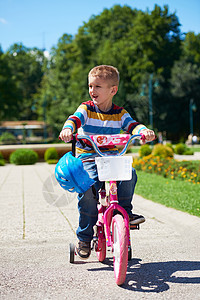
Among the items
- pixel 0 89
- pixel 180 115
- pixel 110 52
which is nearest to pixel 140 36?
pixel 110 52

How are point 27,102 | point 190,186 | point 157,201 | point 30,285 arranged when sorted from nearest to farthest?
point 30,285 < point 157,201 < point 190,186 < point 27,102

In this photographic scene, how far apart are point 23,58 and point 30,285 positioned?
91.1 meters

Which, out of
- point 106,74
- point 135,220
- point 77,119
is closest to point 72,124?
point 77,119

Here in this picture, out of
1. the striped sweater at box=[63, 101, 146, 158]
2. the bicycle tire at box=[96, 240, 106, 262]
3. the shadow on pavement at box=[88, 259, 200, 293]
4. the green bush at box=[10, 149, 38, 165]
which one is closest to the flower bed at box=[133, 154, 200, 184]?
the shadow on pavement at box=[88, 259, 200, 293]

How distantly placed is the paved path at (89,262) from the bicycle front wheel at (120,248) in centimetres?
12

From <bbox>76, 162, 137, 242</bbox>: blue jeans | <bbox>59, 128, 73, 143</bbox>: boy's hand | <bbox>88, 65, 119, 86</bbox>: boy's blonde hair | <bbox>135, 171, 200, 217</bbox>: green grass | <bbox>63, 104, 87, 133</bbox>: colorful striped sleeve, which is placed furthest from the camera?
<bbox>135, 171, 200, 217</bbox>: green grass

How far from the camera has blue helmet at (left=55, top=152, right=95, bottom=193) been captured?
3.23 meters

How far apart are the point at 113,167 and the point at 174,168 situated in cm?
879

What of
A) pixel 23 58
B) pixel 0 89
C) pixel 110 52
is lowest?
pixel 0 89

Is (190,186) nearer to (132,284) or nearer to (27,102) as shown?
(132,284)

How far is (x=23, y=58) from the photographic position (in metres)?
90.3

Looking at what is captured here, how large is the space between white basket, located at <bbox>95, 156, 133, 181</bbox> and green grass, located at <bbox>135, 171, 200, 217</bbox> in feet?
9.62

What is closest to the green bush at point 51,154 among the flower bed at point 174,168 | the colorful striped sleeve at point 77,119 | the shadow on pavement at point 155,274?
the flower bed at point 174,168

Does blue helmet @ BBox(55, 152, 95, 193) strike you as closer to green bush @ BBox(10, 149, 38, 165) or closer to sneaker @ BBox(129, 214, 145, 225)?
sneaker @ BBox(129, 214, 145, 225)
